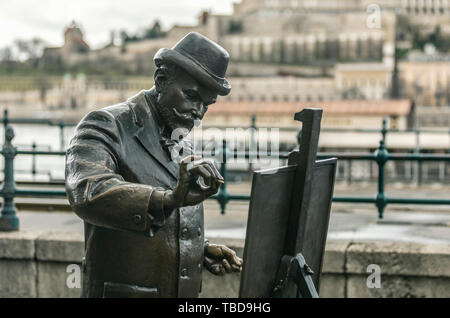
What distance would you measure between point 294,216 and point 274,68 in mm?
104290

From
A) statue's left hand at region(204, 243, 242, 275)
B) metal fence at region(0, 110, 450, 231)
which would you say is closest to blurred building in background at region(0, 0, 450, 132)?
Result: metal fence at region(0, 110, 450, 231)

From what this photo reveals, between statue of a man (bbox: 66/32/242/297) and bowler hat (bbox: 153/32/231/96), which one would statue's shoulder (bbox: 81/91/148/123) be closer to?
statue of a man (bbox: 66/32/242/297)

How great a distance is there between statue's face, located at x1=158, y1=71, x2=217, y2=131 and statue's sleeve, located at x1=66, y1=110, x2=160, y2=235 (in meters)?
0.32

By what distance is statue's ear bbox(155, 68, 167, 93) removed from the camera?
324cm

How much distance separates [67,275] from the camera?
256 inches

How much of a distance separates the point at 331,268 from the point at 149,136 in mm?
3141

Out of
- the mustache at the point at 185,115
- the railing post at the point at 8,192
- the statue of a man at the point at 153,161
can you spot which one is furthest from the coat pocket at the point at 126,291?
the railing post at the point at 8,192

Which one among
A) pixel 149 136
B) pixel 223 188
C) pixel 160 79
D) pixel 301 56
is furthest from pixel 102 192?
pixel 301 56

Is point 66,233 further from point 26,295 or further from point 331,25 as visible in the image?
point 331,25

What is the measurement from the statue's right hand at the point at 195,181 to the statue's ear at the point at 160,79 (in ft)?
1.75

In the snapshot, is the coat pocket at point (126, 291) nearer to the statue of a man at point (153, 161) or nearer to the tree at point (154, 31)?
the statue of a man at point (153, 161)

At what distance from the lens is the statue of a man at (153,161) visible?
3.12 metres

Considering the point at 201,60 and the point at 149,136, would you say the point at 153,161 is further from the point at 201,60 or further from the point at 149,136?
the point at 201,60
